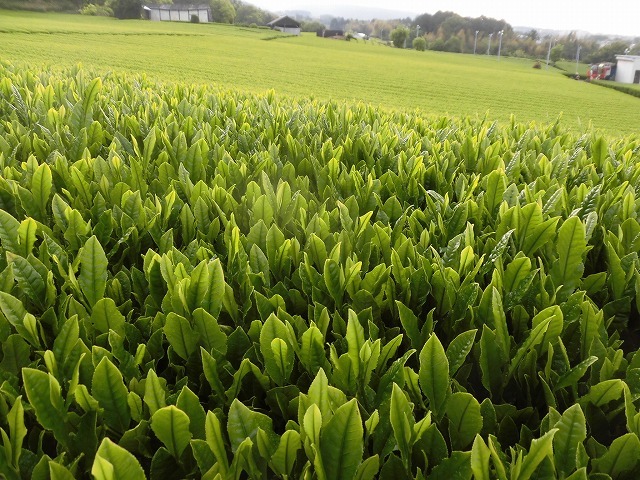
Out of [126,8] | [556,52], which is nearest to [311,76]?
[126,8]

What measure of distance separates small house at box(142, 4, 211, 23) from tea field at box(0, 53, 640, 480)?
339 feet

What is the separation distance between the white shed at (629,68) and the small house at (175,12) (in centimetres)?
8111

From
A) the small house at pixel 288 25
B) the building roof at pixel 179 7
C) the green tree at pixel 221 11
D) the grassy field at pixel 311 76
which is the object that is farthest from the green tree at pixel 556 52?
the grassy field at pixel 311 76

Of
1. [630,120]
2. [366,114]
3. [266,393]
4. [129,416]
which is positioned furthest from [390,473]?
[630,120]

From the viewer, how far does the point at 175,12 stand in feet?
320

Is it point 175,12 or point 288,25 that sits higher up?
point 175,12

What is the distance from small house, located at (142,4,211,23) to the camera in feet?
313

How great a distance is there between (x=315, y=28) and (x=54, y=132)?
13576 cm

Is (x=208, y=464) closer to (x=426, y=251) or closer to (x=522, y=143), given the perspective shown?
(x=426, y=251)

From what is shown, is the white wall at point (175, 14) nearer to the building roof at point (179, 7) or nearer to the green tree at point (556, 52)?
the building roof at point (179, 7)

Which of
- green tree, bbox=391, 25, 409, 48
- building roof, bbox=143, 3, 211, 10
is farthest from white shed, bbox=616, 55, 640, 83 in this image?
building roof, bbox=143, 3, 211, 10

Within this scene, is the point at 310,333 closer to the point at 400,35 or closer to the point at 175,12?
the point at 175,12

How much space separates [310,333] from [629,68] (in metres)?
113

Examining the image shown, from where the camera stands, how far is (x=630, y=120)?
24.7 meters
